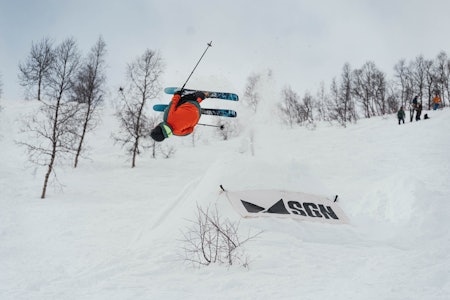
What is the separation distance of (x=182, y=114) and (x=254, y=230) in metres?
2.99

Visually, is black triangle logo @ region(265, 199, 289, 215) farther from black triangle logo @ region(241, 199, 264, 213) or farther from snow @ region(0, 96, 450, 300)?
snow @ region(0, 96, 450, 300)

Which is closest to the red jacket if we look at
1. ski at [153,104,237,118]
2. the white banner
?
the white banner

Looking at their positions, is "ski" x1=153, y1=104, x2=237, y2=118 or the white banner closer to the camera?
the white banner

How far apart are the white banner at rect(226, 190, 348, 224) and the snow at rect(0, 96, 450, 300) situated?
0.22 metres

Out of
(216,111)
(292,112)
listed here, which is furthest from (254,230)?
(292,112)

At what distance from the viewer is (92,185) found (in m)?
16.3

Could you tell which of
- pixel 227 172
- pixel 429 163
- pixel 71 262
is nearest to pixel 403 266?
pixel 227 172

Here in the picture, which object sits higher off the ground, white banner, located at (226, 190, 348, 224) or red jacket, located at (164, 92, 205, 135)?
red jacket, located at (164, 92, 205, 135)

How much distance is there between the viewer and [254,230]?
242 inches

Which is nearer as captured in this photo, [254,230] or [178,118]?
[254,230]

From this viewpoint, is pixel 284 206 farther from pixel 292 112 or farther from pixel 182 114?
pixel 292 112

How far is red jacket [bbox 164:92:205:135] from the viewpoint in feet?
22.4

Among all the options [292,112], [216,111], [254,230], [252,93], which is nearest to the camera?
[254,230]

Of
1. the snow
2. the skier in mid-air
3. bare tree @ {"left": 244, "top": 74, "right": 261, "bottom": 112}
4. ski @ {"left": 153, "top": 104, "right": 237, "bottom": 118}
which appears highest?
bare tree @ {"left": 244, "top": 74, "right": 261, "bottom": 112}
